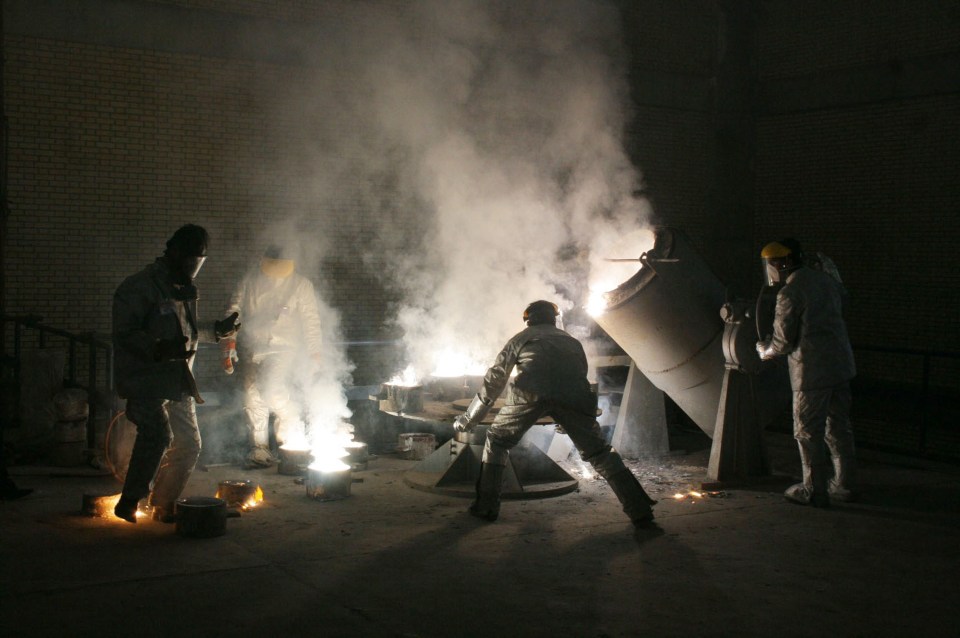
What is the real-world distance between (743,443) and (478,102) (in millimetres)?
5563

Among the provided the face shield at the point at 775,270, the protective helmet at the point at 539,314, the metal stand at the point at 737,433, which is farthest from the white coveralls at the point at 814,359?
the protective helmet at the point at 539,314

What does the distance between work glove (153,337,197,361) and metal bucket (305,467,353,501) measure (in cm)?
162

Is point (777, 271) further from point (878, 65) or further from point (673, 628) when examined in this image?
point (878, 65)

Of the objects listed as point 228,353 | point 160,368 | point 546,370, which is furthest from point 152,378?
point 546,370

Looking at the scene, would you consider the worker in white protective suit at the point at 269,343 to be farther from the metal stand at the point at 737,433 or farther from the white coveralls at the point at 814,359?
the white coveralls at the point at 814,359

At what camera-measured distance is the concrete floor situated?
15.7 ft

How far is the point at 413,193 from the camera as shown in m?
11.9

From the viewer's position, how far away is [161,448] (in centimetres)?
643

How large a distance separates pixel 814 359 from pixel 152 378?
15.8ft

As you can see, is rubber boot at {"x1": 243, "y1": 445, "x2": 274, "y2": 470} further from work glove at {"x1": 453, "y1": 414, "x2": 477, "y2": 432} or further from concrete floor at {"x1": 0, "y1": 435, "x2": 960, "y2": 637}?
work glove at {"x1": 453, "y1": 414, "x2": 477, "y2": 432}

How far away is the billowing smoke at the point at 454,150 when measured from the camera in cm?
1105

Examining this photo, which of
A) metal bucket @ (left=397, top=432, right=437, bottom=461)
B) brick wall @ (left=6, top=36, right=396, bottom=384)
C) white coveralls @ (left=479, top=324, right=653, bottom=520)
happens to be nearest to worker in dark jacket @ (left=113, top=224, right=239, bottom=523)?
white coveralls @ (left=479, top=324, right=653, bottom=520)

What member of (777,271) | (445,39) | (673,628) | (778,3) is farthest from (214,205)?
(778,3)

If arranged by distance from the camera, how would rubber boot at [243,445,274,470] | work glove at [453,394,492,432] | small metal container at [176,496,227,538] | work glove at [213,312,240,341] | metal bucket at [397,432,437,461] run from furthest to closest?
metal bucket at [397,432,437,461]
rubber boot at [243,445,274,470]
work glove at [453,394,492,432]
work glove at [213,312,240,341]
small metal container at [176,496,227,538]
